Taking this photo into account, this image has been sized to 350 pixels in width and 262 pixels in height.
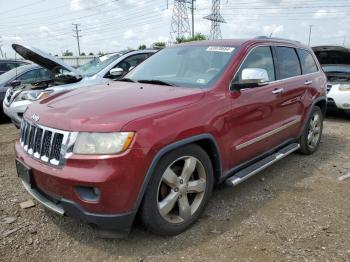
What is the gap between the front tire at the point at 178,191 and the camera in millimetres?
2916

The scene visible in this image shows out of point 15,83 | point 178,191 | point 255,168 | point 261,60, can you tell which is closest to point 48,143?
point 178,191

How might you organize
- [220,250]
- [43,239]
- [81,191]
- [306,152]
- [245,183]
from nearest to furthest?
[81,191] < [220,250] < [43,239] < [245,183] < [306,152]

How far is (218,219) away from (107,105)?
61.7 inches

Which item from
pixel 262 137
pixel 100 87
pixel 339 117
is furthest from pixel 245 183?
pixel 339 117

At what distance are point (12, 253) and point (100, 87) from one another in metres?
1.82

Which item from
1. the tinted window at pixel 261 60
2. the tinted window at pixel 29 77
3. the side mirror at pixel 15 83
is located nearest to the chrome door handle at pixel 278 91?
the tinted window at pixel 261 60

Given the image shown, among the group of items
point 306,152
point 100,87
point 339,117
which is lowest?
point 339,117

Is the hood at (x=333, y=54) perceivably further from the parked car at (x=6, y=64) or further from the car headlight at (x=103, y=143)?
the parked car at (x=6, y=64)

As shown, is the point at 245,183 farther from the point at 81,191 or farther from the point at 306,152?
the point at 81,191

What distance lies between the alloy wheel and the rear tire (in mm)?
2640

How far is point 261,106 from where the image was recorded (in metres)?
4.01

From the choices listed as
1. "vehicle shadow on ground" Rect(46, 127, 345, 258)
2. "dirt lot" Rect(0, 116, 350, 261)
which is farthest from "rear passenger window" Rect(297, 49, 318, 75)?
"dirt lot" Rect(0, 116, 350, 261)

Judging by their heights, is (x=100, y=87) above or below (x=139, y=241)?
above

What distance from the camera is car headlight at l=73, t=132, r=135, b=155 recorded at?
2.67 meters
